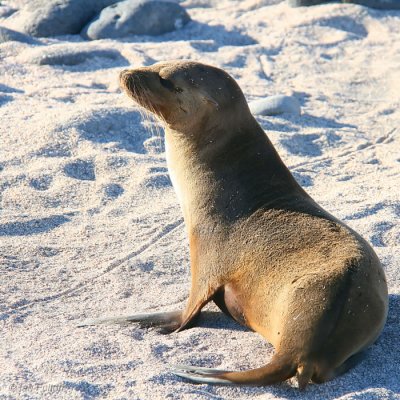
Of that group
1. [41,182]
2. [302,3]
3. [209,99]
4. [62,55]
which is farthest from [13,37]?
[209,99]

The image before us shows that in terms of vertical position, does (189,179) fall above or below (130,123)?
above

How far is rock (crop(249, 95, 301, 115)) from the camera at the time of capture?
835 centimetres

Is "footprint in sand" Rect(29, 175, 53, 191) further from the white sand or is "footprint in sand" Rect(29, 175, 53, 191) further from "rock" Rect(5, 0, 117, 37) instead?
"rock" Rect(5, 0, 117, 37)

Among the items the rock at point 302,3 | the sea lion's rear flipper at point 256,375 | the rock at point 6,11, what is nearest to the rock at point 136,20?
the rock at point 6,11

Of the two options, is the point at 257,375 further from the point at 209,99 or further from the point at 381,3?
the point at 381,3

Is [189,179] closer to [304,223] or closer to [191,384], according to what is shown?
[304,223]

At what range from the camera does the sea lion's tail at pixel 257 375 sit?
3.84m

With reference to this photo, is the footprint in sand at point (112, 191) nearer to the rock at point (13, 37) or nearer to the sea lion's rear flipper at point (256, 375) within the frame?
the sea lion's rear flipper at point (256, 375)

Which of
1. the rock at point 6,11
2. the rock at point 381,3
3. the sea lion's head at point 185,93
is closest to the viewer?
the sea lion's head at point 185,93

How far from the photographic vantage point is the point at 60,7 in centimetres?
1104

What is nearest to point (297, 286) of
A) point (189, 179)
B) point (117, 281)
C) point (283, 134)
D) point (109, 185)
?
point (189, 179)

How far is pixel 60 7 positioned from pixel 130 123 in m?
3.88

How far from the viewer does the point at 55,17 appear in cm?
1095

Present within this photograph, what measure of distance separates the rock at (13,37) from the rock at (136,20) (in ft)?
2.41
